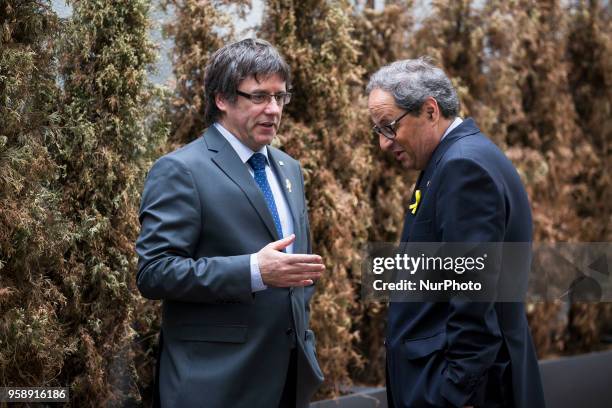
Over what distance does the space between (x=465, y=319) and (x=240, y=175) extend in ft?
3.09

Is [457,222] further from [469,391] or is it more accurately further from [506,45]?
[506,45]

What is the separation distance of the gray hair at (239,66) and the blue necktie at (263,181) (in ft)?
0.77

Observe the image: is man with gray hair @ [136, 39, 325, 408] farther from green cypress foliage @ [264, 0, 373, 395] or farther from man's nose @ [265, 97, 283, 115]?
green cypress foliage @ [264, 0, 373, 395]

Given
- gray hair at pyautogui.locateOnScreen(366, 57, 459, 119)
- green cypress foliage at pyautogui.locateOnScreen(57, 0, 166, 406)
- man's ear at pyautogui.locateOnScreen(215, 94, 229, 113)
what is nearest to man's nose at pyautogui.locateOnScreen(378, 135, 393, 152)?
gray hair at pyautogui.locateOnScreen(366, 57, 459, 119)

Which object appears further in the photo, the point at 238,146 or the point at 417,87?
the point at 238,146

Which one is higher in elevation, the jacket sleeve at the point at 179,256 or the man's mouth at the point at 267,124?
the man's mouth at the point at 267,124

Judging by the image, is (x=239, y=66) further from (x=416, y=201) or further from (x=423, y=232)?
(x=423, y=232)

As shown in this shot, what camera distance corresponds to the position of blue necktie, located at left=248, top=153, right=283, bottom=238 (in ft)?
10.3

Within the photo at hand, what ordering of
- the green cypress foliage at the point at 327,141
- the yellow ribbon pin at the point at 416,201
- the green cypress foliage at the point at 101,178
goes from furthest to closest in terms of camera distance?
the green cypress foliage at the point at 327,141 → the green cypress foliage at the point at 101,178 → the yellow ribbon pin at the point at 416,201

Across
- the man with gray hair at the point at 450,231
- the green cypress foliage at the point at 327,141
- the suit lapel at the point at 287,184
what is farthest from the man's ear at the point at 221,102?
the green cypress foliage at the point at 327,141

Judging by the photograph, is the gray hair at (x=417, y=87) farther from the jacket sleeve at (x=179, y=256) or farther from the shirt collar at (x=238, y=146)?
the jacket sleeve at (x=179, y=256)

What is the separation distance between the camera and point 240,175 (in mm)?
3037

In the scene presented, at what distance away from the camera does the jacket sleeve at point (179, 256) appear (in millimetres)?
2781


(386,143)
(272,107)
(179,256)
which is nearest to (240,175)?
(272,107)
